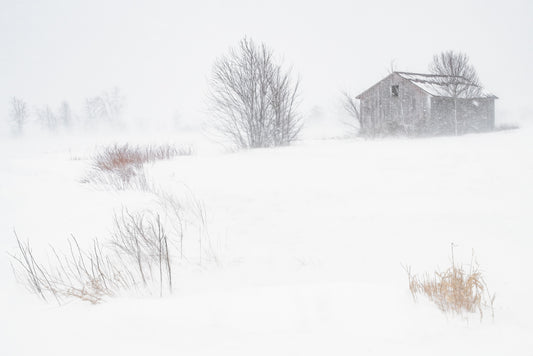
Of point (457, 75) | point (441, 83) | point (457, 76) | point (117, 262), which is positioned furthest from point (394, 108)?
point (117, 262)

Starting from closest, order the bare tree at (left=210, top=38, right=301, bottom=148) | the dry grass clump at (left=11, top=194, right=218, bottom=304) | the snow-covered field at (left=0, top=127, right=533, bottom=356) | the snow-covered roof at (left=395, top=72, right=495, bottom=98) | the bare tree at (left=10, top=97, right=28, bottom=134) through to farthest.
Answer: the snow-covered field at (left=0, top=127, right=533, bottom=356) < the dry grass clump at (left=11, top=194, right=218, bottom=304) < the bare tree at (left=210, top=38, right=301, bottom=148) < the snow-covered roof at (left=395, top=72, right=495, bottom=98) < the bare tree at (left=10, top=97, right=28, bottom=134)

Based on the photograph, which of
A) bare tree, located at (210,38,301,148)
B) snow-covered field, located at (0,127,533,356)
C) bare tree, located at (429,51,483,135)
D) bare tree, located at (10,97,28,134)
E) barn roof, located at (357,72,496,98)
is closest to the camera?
snow-covered field, located at (0,127,533,356)

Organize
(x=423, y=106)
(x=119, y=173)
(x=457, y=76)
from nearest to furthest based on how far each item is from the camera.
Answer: (x=119, y=173)
(x=423, y=106)
(x=457, y=76)

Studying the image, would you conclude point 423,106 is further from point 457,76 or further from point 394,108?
point 457,76

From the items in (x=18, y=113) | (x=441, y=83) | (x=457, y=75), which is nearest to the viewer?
(x=457, y=75)

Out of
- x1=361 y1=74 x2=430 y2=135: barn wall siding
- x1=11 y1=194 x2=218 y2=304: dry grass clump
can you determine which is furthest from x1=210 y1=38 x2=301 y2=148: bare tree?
x1=361 y1=74 x2=430 y2=135: barn wall siding

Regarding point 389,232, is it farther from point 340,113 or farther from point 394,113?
point 340,113

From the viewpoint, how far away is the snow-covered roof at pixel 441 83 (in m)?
20.6

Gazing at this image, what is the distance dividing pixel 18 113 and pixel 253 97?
5307cm

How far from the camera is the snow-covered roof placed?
20.6 m

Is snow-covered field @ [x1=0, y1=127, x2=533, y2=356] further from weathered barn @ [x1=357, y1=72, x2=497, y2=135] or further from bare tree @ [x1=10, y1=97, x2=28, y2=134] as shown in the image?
bare tree @ [x1=10, y1=97, x2=28, y2=134]

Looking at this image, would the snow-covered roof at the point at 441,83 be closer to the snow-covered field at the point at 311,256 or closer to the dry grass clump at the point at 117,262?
the snow-covered field at the point at 311,256

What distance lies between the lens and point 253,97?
1334cm

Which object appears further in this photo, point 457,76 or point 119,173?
point 457,76
